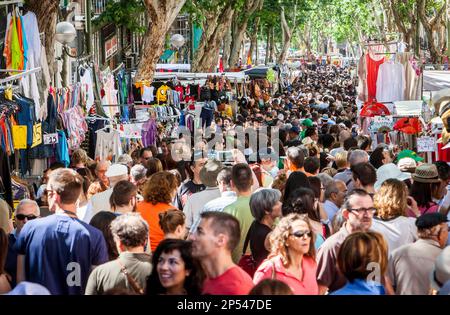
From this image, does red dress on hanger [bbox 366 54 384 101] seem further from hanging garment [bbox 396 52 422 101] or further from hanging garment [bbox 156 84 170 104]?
hanging garment [bbox 156 84 170 104]

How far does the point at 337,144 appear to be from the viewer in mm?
15672

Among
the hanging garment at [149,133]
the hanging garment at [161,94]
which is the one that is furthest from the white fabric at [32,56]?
the hanging garment at [161,94]

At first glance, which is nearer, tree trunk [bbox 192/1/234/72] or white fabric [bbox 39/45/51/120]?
white fabric [bbox 39/45/51/120]

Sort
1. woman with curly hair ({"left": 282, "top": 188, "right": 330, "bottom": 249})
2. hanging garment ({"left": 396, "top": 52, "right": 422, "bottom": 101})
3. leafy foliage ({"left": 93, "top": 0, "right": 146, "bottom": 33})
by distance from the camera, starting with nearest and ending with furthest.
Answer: woman with curly hair ({"left": 282, "top": 188, "right": 330, "bottom": 249}) < hanging garment ({"left": 396, "top": 52, "right": 422, "bottom": 101}) < leafy foliage ({"left": 93, "top": 0, "right": 146, "bottom": 33})

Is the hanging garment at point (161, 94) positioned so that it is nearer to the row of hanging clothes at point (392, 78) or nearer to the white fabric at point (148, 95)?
the white fabric at point (148, 95)

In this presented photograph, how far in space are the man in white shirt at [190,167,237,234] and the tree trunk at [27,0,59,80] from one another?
26.2 feet

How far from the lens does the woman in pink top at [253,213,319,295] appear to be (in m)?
6.13

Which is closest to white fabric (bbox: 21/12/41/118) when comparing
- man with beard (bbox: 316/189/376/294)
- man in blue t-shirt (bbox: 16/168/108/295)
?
man in blue t-shirt (bbox: 16/168/108/295)

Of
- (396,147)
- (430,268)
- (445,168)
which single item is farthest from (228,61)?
(430,268)

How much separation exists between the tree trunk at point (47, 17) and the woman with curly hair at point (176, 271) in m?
11.1

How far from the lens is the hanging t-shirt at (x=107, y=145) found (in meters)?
16.7

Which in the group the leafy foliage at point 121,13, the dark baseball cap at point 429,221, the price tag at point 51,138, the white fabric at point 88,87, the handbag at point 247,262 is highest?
the leafy foliage at point 121,13

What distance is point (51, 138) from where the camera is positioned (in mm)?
13594
